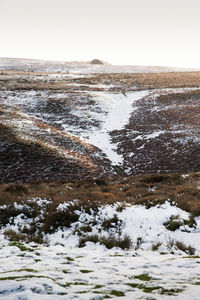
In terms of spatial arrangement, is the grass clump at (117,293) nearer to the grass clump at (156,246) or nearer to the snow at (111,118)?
the grass clump at (156,246)

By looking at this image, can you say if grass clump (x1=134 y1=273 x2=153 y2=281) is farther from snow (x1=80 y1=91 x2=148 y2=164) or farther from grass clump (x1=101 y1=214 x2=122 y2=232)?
snow (x1=80 y1=91 x2=148 y2=164)

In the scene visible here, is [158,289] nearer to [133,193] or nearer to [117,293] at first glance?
[117,293]

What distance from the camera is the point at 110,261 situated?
18.3 ft

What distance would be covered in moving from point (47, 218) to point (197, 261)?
20.2 ft

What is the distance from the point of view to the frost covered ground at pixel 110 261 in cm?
361

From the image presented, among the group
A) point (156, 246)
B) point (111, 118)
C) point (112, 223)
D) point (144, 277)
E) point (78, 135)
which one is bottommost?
point (112, 223)

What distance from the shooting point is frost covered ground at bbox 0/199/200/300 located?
361cm

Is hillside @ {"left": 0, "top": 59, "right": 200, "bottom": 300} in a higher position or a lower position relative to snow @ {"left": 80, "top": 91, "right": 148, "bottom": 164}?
lower

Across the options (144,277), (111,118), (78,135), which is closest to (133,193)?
(144,277)

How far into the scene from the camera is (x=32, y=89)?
45.6m

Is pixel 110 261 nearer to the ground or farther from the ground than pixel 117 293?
nearer to the ground

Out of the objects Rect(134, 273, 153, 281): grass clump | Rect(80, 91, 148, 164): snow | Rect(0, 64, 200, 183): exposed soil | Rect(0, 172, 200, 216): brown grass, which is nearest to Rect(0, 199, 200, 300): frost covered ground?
Rect(134, 273, 153, 281): grass clump

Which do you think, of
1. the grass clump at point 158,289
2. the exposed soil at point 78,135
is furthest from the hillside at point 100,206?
the exposed soil at point 78,135

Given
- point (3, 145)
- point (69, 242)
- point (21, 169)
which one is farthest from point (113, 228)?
point (3, 145)
